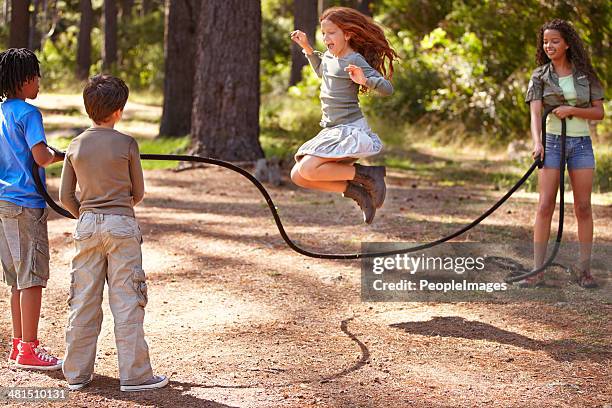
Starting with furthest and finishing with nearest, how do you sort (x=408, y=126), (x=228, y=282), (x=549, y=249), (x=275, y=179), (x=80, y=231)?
(x=408, y=126), (x=275, y=179), (x=549, y=249), (x=228, y=282), (x=80, y=231)

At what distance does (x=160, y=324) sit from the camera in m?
6.21

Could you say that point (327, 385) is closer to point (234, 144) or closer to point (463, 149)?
point (234, 144)

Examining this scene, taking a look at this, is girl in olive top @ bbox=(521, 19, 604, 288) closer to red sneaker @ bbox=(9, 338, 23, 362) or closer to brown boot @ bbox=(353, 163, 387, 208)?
brown boot @ bbox=(353, 163, 387, 208)

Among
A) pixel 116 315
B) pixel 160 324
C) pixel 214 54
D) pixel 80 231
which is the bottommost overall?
pixel 160 324

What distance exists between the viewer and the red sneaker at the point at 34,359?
5223 mm

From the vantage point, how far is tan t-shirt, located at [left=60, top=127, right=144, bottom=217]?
15.6 ft

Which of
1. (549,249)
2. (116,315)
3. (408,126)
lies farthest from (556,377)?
(408,126)

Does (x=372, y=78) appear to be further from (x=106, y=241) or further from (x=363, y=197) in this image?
(x=106, y=241)

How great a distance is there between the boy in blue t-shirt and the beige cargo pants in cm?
45

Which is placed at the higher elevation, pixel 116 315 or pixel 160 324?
pixel 116 315

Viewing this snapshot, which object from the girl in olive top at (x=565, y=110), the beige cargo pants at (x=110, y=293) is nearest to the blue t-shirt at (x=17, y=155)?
the beige cargo pants at (x=110, y=293)

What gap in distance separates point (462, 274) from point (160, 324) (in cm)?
267

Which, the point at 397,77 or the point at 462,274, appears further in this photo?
the point at 397,77

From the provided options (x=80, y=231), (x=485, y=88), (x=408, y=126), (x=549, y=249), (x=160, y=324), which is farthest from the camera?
(x=408, y=126)
